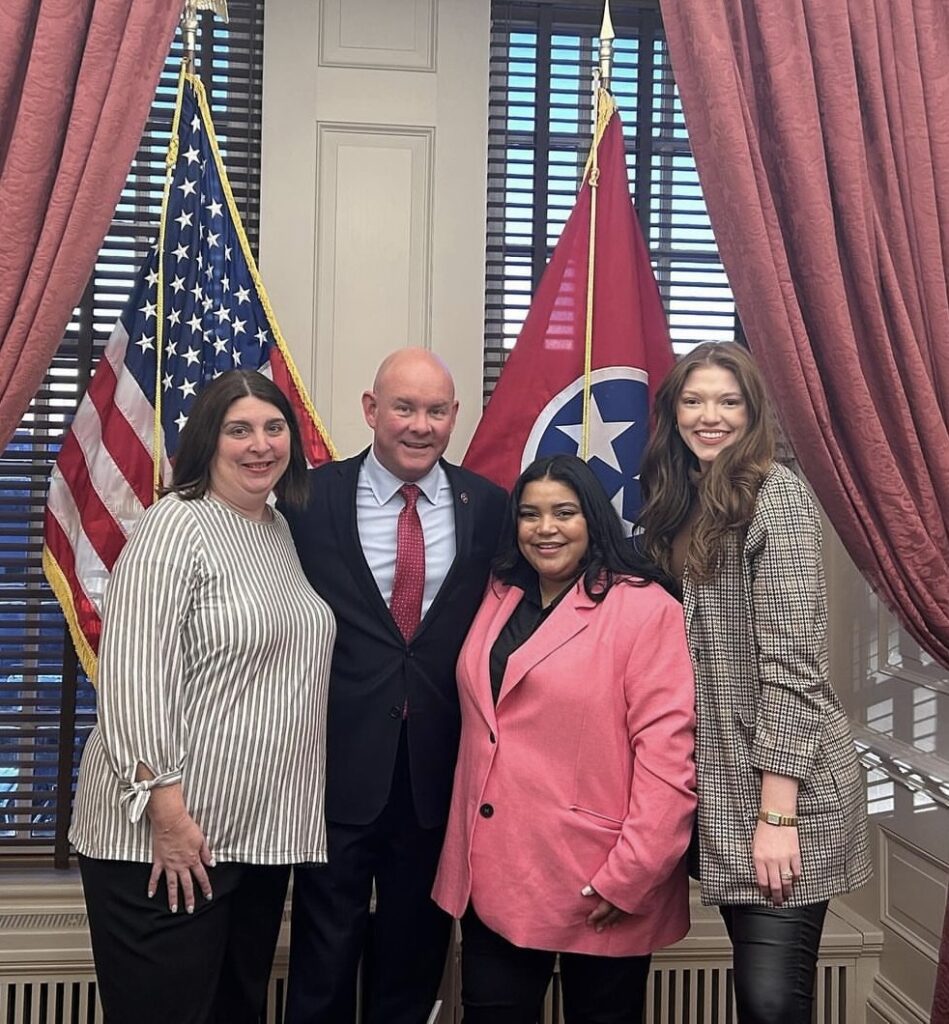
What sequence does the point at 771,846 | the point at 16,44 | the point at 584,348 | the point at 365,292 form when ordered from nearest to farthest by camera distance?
the point at 771,846
the point at 16,44
the point at 584,348
the point at 365,292

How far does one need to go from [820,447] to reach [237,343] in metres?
1.34

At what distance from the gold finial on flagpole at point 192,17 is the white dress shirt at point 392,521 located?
3.40 ft

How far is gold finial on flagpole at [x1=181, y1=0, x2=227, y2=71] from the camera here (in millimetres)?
2443

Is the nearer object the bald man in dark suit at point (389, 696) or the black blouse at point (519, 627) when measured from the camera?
the black blouse at point (519, 627)

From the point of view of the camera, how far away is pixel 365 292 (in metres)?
2.87

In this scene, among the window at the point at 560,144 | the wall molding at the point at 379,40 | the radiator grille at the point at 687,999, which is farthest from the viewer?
the window at the point at 560,144

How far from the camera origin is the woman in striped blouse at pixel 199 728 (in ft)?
6.15

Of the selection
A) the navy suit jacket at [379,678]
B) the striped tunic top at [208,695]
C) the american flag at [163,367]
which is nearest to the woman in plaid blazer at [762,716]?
the navy suit jacket at [379,678]

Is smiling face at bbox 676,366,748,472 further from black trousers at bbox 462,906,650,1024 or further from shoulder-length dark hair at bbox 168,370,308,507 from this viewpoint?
black trousers at bbox 462,906,650,1024

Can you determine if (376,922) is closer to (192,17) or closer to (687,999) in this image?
(687,999)

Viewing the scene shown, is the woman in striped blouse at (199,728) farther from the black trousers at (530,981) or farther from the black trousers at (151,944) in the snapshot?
the black trousers at (530,981)

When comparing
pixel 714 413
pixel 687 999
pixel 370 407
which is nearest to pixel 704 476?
pixel 714 413

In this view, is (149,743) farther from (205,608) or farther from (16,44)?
(16,44)

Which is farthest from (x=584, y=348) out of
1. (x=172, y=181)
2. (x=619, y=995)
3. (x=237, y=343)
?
(x=619, y=995)
